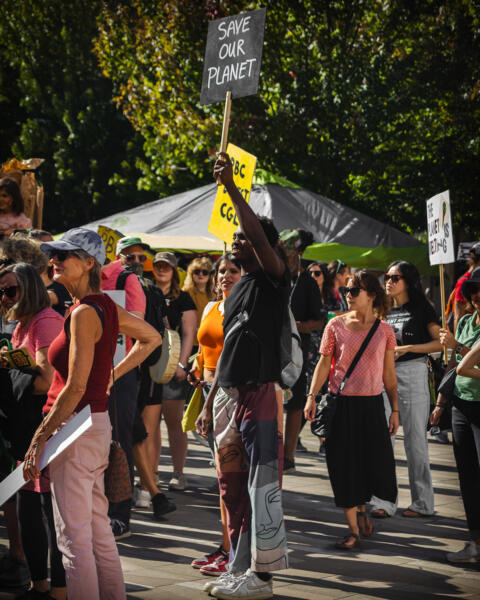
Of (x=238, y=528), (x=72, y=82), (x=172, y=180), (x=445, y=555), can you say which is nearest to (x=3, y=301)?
(x=238, y=528)

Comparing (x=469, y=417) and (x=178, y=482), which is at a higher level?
(x=469, y=417)

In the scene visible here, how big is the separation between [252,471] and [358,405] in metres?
1.83

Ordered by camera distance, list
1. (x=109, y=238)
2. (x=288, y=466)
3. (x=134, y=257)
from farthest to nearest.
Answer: (x=109, y=238) → (x=288, y=466) → (x=134, y=257)

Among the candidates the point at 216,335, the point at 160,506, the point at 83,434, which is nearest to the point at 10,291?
the point at 83,434

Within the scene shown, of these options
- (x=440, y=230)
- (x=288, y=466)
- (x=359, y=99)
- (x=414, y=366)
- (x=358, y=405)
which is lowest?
(x=288, y=466)

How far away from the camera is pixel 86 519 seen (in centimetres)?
386

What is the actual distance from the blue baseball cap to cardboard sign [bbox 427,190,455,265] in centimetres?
471

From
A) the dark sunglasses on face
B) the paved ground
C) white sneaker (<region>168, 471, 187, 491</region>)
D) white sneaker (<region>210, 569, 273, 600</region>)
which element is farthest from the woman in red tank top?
white sneaker (<region>168, 471, 187, 491</region>)

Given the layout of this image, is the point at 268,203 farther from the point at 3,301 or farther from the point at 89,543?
the point at 89,543

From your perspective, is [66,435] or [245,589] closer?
[66,435]

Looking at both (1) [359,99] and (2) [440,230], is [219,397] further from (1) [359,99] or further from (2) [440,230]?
(1) [359,99]

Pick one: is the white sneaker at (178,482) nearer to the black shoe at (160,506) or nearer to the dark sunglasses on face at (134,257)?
the black shoe at (160,506)

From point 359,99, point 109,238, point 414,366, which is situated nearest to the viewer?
point 414,366

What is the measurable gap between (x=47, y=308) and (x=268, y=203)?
10.6 metres
